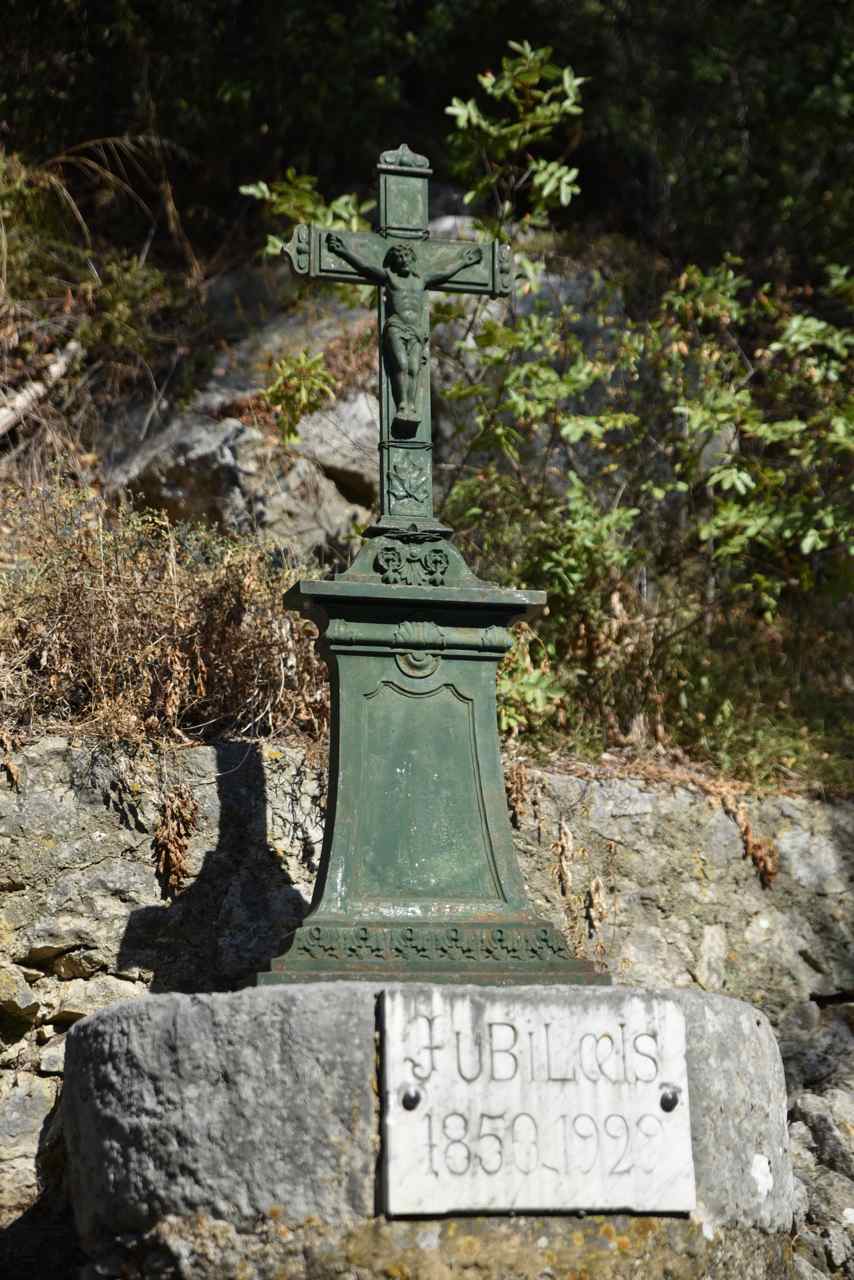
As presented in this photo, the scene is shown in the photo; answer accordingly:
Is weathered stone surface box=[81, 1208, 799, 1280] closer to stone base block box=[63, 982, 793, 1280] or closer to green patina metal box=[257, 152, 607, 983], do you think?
stone base block box=[63, 982, 793, 1280]

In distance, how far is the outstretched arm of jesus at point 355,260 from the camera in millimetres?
4844

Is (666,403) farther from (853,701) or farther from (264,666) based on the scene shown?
(264,666)

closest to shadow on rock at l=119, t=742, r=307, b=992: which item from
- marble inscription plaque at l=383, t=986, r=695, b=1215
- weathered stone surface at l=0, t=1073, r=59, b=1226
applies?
weathered stone surface at l=0, t=1073, r=59, b=1226

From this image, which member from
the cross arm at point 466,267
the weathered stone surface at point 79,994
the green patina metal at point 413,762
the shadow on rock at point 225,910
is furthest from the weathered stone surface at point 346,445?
the weathered stone surface at point 79,994

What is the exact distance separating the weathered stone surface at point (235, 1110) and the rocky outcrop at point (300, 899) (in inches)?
64.1

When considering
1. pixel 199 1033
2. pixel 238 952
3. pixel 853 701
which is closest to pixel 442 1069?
pixel 199 1033

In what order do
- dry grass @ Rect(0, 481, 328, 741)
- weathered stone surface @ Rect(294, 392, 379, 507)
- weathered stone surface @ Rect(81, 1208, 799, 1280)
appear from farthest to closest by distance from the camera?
1. weathered stone surface @ Rect(294, 392, 379, 507)
2. dry grass @ Rect(0, 481, 328, 741)
3. weathered stone surface @ Rect(81, 1208, 799, 1280)

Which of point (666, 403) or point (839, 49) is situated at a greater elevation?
point (839, 49)

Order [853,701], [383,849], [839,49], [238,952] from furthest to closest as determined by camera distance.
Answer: [839,49] → [853,701] → [238,952] → [383,849]

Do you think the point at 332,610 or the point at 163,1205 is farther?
the point at 332,610

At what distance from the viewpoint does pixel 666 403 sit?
25.8 ft

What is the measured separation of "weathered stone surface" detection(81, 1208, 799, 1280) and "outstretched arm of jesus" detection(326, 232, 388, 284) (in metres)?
2.90

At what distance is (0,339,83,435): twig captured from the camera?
778 centimetres

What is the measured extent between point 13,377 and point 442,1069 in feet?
18.5
